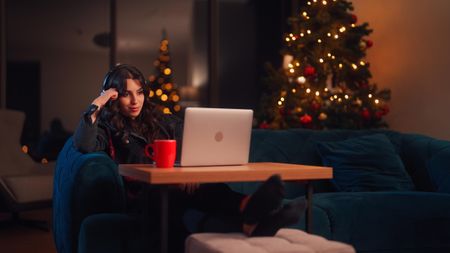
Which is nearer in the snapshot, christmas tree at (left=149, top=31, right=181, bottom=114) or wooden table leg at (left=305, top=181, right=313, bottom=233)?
wooden table leg at (left=305, top=181, right=313, bottom=233)

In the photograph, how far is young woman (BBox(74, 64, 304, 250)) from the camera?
2421 mm

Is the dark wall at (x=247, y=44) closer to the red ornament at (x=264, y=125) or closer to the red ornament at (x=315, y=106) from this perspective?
the red ornament at (x=264, y=125)

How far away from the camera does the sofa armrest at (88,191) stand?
246 centimetres

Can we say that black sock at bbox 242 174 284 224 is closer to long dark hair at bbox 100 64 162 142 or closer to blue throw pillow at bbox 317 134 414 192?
long dark hair at bbox 100 64 162 142

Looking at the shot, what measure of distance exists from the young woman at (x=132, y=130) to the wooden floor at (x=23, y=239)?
1515 millimetres

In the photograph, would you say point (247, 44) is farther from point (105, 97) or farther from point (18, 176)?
point (105, 97)

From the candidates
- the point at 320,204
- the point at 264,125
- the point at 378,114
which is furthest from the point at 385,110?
the point at 320,204

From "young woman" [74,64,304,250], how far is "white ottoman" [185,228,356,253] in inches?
8.4

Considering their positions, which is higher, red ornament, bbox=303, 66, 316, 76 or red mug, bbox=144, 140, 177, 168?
red ornament, bbox=303, 66, 316, 76

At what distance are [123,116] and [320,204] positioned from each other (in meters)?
0.98

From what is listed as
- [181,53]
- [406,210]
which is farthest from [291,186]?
[181,53]

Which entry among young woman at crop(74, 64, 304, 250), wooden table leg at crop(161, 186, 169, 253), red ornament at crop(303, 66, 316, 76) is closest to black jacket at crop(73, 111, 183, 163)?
young woman at crop(74, 64, 304, 250)

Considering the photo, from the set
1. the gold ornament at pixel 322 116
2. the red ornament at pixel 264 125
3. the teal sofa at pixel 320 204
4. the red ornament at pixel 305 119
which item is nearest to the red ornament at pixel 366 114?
the gold ornament at pixel 322 116

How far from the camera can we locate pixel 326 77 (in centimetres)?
508
